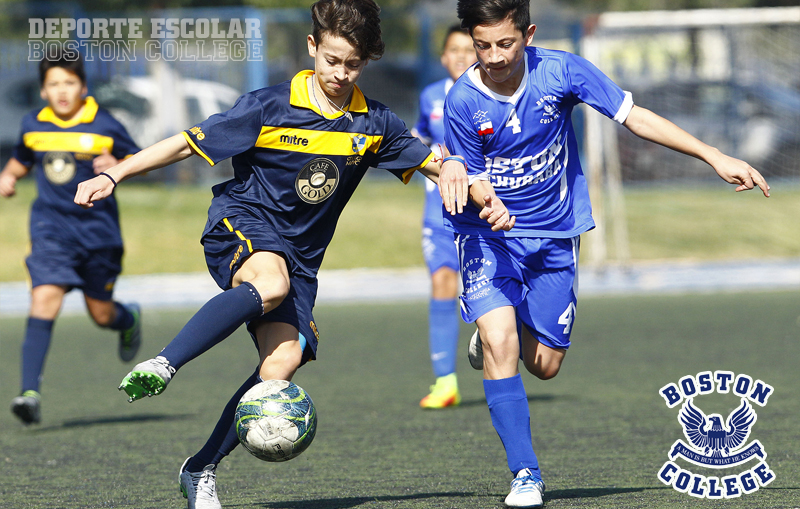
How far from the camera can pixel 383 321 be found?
9789mm

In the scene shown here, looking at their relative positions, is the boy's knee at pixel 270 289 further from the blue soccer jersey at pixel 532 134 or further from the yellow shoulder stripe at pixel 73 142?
the yellow shoulder stripe at pixel 73 142

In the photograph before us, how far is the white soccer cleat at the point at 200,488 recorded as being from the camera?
11.8ft

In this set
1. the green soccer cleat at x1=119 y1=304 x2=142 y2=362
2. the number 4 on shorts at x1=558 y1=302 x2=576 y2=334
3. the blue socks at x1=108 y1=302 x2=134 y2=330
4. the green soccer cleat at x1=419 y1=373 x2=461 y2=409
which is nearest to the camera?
the number 4 on shorts at x1=558 y1=302 x2=576 y2=334

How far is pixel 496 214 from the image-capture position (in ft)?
11.9

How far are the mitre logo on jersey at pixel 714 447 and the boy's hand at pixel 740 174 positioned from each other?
672mm

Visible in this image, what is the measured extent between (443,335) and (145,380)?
3.25 meters

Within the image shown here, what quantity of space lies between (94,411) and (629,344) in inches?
160

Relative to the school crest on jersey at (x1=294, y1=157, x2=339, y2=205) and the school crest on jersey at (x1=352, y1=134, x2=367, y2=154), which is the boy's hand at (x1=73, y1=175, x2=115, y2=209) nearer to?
the school crest on jersey at (x1=294, y1=157, x2=339, y2=205)

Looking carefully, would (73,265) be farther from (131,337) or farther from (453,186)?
(453,186)

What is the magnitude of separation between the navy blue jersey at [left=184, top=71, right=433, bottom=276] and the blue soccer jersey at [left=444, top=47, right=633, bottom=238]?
12.4 inches

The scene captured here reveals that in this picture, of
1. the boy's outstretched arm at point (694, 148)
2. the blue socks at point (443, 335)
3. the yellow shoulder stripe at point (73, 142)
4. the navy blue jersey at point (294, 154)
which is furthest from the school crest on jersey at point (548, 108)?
the yellow shoulder stripe at point (73, 142)

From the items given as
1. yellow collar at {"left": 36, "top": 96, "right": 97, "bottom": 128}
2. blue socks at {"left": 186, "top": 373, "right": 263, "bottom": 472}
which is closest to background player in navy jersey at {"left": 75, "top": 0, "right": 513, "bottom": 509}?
blue socks at {"left": 186, "top": 373, "right": 263, "bottom": 472}

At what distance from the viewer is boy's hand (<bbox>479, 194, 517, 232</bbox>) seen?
3.63m

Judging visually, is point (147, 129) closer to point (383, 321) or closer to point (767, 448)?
point (383, 321)
